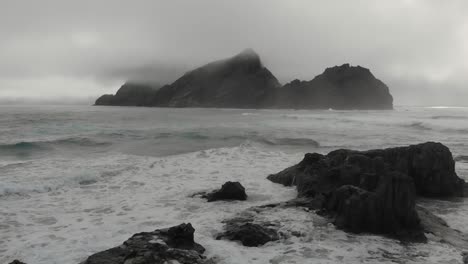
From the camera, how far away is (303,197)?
419 inches

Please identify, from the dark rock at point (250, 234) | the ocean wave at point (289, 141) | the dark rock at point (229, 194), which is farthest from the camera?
the ocean wave at point (289, 141)

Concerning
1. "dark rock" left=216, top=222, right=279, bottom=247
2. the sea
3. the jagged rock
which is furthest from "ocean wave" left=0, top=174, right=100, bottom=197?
the jagged rock

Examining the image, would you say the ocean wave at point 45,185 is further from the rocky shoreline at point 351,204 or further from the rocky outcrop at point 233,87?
the rocky outcrop at point 233,87

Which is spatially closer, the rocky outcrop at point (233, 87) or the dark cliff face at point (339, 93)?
the dark cliff face at point (339, 93)

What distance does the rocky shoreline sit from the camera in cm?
653

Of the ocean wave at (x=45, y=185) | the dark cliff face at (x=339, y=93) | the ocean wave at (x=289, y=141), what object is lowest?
the ocean wave at (x=45, y=185)

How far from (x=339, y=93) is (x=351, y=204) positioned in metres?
167

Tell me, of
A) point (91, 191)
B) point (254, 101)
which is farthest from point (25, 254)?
point (254, 101)

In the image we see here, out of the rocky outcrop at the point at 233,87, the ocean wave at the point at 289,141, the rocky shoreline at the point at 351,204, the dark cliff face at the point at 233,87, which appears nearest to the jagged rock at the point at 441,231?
the rocky shoreline at the point at 351,204

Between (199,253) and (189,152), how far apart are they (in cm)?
→ 1447

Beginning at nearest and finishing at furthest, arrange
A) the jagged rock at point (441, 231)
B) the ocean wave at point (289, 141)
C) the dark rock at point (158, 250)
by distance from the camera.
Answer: the dark rock at point (158, 250)
the jagged rock at point (441, 231)
the ocean wave at point (289, 141)

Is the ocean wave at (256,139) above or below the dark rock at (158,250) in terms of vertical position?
above

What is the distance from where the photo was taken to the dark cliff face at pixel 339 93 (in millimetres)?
165250

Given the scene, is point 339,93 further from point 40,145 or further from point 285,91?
point 40,145
